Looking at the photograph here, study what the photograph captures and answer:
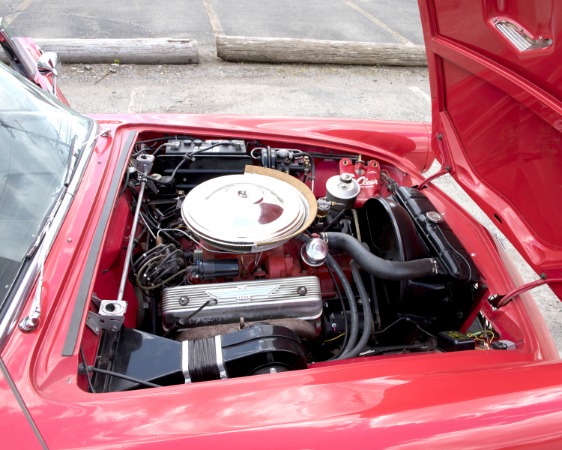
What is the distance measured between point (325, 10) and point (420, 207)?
771cm

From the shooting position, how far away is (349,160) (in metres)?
2.31

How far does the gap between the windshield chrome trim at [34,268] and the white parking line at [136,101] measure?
10.8ft

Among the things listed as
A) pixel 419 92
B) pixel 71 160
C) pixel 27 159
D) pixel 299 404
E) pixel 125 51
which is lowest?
pixel 299 404

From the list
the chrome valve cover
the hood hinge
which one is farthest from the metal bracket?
the hood hinge

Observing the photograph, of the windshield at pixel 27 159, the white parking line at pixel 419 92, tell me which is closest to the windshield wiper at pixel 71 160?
the windshield at pixel 27 159

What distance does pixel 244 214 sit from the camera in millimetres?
1667

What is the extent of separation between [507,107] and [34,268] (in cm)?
161

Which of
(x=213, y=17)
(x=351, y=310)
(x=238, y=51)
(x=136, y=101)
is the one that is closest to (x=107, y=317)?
(x=351, y=310)

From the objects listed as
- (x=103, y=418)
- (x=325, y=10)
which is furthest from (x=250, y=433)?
(x=325, y=10)

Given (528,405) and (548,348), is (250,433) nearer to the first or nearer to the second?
(528,405)

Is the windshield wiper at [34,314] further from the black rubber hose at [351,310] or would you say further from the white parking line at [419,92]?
the white parking line at [419,92]

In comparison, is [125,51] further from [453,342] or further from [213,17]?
[453,342]

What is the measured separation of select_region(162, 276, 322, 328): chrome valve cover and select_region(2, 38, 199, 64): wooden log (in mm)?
4817

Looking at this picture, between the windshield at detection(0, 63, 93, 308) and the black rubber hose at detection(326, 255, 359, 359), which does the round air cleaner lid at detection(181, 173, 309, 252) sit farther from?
the windshield at detection(0, 63, 93, 308)
